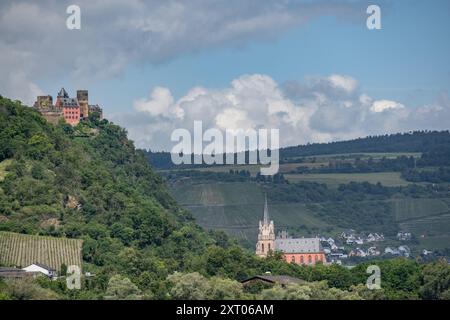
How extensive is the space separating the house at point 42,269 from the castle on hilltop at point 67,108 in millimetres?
74640

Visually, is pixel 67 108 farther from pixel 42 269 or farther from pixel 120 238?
pixel 42 269

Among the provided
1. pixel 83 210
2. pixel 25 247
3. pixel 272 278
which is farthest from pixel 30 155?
pixel 272 278

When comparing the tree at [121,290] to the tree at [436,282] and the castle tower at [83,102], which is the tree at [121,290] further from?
the castle tower at [83,102]

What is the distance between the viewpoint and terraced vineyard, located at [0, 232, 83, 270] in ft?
366

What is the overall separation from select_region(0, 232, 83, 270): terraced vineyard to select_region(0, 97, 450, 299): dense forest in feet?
4.59

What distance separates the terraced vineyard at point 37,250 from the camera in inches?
4392

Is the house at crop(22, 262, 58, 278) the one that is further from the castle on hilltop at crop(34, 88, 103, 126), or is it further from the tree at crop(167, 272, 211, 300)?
Answer: the castle on hilltop at crop(34, 88, 103, 126)

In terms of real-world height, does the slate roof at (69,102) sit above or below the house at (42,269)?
above

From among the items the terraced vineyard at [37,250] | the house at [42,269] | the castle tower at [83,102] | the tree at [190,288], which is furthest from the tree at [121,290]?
the castle tower at [83,102]

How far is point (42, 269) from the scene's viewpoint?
355 feet

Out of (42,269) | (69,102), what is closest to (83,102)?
(69,102)

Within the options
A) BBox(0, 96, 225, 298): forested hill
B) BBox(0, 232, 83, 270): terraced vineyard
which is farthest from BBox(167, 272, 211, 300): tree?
BBox(0, 232, 83, 270): terraced vineyard
